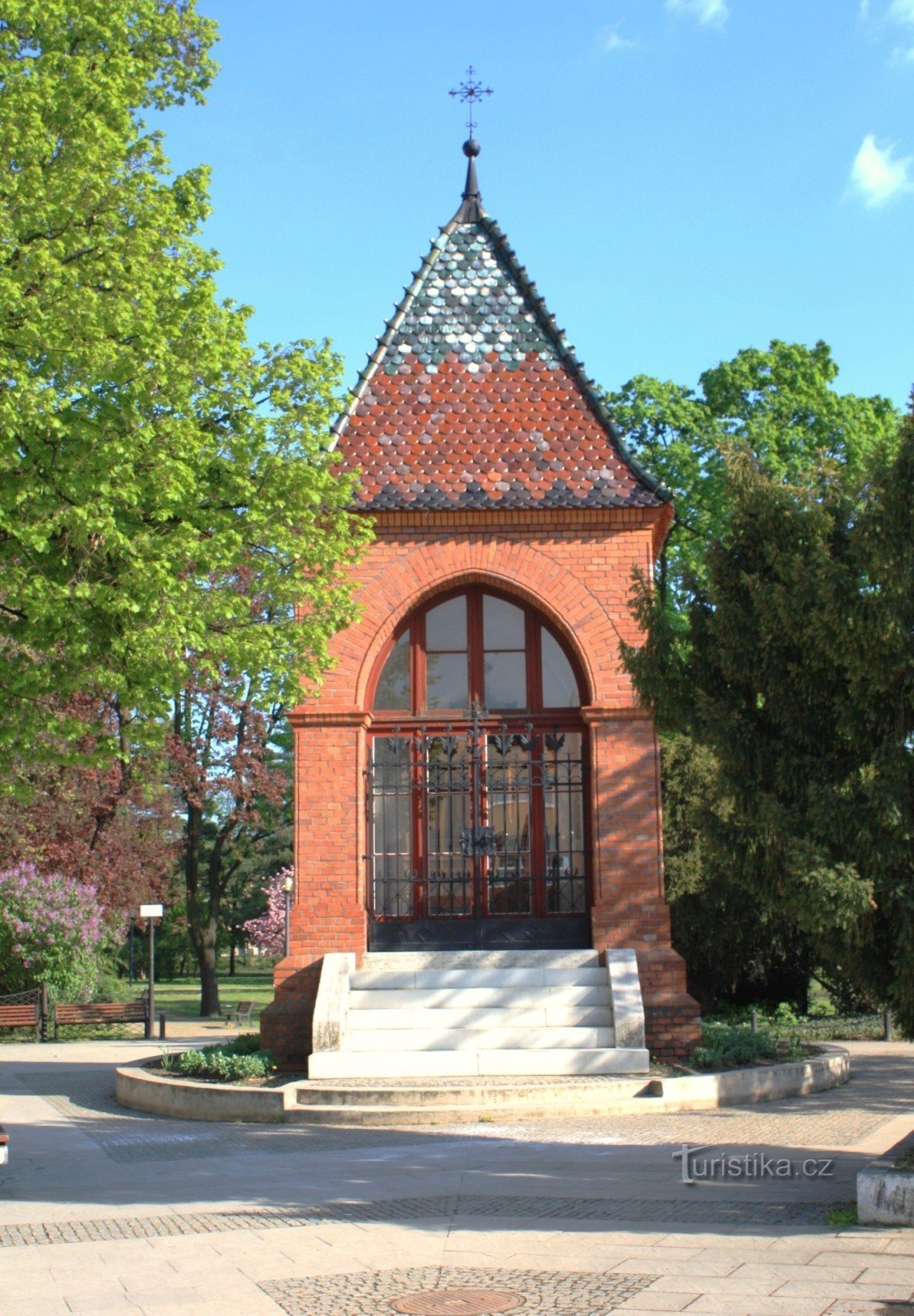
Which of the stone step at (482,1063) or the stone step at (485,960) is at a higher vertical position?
the stone step at (485,960)

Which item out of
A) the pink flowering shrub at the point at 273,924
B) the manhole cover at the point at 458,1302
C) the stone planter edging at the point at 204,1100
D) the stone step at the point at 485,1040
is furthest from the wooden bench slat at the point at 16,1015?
the manhole cover at the point at 458,1302

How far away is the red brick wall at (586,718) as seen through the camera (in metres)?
13.7

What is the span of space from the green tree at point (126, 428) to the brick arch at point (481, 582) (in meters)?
0.69

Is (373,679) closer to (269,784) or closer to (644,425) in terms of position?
(644,425)

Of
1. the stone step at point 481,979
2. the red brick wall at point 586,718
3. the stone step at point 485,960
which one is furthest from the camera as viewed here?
the stone step at point 485,960

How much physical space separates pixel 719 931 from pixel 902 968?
1184 cm

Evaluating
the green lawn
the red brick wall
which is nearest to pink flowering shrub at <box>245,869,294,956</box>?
the green lawn

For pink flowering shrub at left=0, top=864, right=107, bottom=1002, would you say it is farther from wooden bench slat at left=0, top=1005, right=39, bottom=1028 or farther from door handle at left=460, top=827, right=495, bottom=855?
door handle at left=460, top=827, right=495, bottom=855

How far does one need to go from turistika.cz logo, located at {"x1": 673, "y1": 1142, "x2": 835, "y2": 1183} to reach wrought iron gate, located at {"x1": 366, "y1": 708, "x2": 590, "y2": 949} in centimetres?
509

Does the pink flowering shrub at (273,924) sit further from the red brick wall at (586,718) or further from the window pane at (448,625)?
the red brick wall at (586,718)

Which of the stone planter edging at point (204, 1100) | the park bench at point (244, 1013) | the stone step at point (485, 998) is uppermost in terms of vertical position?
the stone step at point (485, 998)

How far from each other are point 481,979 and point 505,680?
3.50m

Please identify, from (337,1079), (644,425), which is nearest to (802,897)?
(337,1079)

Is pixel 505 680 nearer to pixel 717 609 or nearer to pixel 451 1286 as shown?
pixel 717 609
